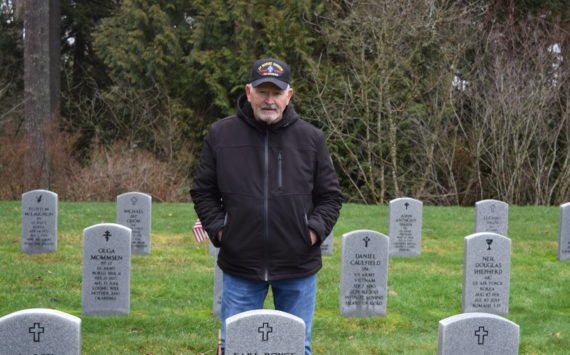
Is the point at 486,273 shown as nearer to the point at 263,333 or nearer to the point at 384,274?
the point at 384,274

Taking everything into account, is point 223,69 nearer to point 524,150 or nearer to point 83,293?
point 524,150

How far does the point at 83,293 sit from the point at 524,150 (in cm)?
1501

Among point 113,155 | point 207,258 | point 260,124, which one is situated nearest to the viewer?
point 260,124

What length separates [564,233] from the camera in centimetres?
1100

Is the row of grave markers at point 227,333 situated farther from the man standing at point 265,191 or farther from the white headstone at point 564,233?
the white headstone at point 564,233

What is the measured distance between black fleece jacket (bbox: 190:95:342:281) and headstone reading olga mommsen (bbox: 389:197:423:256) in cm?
675

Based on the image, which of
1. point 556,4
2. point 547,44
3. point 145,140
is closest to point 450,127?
point 547,44

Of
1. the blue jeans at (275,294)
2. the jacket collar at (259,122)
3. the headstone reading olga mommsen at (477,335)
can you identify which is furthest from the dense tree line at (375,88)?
the headstone reading olga mommsen at (477,335)

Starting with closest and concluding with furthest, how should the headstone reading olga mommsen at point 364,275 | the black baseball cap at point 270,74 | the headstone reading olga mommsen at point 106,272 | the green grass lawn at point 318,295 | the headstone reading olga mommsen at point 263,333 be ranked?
the headstone reading olga mommsen at point 263,333, the black baseball cap at point 270,74, the green grass lawn at point 318,295, the headstone reading olga mommsen at point 106,272, the headstone reading olga mommsen at point 364,275

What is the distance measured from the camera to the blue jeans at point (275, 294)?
4656 mm

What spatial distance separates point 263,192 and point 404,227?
23.1 ft

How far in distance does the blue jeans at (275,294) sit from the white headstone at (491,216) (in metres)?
7.49

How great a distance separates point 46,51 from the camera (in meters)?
21.1

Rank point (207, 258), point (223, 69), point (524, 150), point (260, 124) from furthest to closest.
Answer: point (223, 69) < point (524, 150) < point (207, 258) < point (260, 124)
